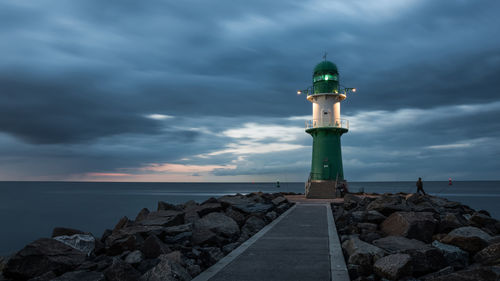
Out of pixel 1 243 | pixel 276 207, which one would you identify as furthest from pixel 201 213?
pixel 1 243

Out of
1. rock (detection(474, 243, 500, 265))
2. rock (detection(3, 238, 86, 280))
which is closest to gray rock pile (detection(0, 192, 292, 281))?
rock (detection(3, 238, 86, 280))

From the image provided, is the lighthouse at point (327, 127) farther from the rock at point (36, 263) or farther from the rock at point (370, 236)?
the rock at point (36, 263)

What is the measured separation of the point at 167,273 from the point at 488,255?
19.5 feet

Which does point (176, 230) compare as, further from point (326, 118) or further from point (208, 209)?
point (326, 118)

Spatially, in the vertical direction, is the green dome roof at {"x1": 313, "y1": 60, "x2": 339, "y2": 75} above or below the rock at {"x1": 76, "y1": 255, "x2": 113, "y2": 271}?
above

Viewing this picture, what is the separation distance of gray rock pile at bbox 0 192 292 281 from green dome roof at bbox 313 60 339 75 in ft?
69.8

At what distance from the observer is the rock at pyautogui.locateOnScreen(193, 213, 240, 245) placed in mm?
9477

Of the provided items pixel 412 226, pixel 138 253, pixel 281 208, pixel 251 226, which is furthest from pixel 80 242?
pixel 281 208

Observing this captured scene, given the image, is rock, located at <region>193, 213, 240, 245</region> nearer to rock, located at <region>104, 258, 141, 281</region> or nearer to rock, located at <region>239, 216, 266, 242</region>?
rock, located at <region>239, 216, 266, 242</region>

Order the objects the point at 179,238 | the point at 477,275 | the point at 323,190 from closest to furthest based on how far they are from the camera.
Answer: the point at 477,275 → the point at 179,238 → the point at 323,190

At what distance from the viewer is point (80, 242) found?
9.47 m

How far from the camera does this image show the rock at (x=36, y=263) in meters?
7.67

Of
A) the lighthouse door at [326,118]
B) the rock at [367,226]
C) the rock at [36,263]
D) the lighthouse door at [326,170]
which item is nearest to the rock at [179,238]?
the rock at [36,263]

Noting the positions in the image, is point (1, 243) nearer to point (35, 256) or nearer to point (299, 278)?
point (35, 256)
